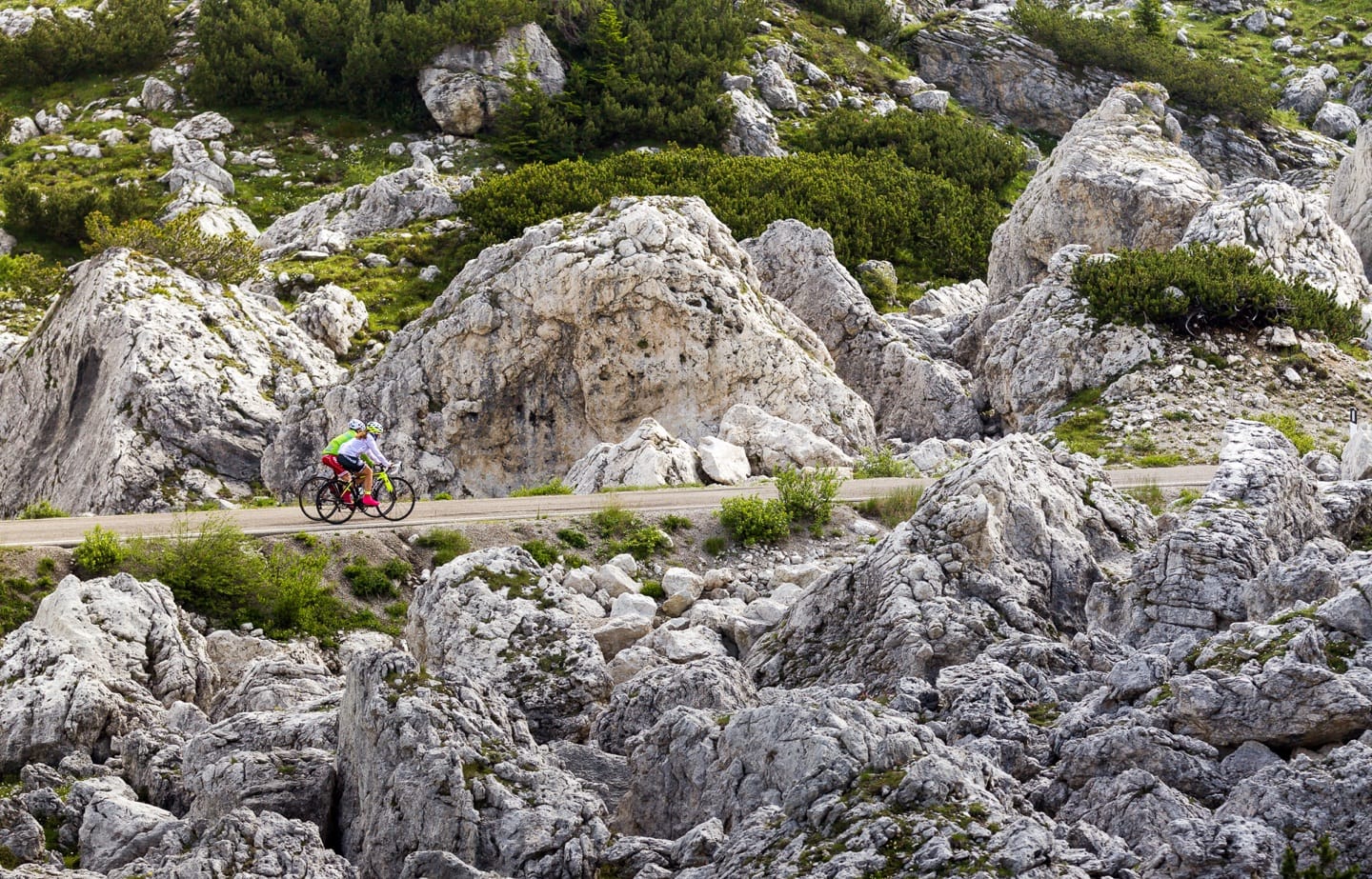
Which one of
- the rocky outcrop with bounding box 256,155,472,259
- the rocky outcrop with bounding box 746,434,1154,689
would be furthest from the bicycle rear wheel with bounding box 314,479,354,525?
the rocky outcrop with bounding box 256,155,472,259

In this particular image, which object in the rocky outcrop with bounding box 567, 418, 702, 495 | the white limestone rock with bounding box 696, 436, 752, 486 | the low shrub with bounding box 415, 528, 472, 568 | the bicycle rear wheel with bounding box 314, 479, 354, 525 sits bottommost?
the white limestone rock with bounding box 696, 436, 752, 486

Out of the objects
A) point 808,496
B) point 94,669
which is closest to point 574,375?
point 808,496

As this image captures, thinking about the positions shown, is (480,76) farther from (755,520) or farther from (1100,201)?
(755,520)

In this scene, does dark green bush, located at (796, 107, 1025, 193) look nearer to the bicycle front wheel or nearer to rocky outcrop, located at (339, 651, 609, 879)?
the bicycle front wheel

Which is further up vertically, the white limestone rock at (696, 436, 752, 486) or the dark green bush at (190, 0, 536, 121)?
the dark green bush at (190, 0, 536, 121)

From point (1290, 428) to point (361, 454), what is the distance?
17.1 m

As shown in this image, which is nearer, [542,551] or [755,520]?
[542,551]

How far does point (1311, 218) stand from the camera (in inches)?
1373

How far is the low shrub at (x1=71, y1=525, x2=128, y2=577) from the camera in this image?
19.5 metres

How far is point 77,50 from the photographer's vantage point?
60500 mm

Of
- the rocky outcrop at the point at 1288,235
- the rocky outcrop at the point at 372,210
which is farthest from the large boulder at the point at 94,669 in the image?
the rocky outcrop at the point at 372,210

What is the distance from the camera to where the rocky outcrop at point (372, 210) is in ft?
152

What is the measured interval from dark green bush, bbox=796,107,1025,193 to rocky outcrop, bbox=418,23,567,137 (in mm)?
11111

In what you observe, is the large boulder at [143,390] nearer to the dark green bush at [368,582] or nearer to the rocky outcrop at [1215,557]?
the dark green bush at [368,582]
